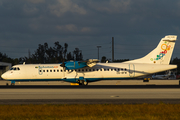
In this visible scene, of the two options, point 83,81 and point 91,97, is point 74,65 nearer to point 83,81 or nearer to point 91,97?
point 83,81

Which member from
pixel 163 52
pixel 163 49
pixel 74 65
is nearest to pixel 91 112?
pixel 74 65

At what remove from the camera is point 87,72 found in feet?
126

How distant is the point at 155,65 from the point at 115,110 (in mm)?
25467

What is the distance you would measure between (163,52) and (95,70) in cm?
1212

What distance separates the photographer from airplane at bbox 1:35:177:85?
3772 centimetres

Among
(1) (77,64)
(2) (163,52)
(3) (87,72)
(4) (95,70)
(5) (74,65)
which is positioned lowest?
(3) (87,72)

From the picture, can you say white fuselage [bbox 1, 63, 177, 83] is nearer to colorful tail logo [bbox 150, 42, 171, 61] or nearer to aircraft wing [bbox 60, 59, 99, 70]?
aircraft wing [bbox 60, 59, 99, 70]

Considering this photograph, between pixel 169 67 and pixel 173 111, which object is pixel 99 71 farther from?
pixel 173 111

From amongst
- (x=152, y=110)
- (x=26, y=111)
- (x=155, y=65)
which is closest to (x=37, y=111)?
(x=26, y=111)

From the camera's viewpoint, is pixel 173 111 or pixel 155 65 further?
pixel 155 65

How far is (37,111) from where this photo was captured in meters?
14.3

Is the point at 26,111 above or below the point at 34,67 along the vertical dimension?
below

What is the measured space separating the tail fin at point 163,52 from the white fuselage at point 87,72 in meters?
1.48

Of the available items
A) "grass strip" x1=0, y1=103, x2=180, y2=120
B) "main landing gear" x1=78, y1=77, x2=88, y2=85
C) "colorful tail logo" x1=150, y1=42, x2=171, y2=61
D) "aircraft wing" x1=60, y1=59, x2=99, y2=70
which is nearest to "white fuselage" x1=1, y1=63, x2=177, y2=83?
"main landing gear" x1=78, y1=77, x2=88, y2=85
